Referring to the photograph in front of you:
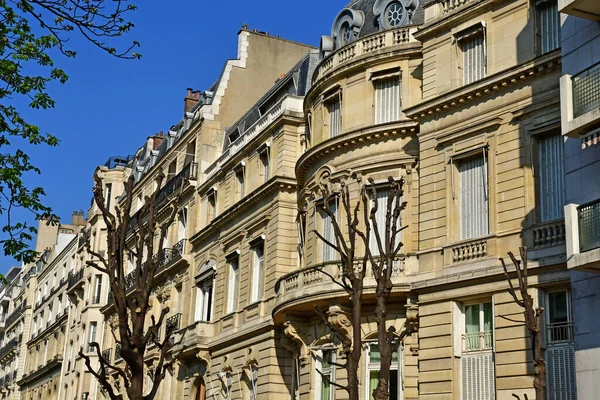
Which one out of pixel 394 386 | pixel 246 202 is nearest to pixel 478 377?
pixel 394 386

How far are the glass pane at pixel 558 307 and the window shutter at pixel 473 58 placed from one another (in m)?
6.26

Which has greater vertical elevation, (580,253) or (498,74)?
(498,74)

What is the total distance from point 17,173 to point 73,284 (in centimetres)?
4666

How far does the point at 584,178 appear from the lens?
18906 mm

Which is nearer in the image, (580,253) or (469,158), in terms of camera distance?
(580,253)

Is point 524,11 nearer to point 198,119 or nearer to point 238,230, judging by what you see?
point 238,230

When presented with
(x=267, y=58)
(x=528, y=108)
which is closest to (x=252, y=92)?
(x=267, y=58)

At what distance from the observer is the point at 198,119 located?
4281 cm

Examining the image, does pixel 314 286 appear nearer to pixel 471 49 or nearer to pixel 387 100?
pixel 387 100

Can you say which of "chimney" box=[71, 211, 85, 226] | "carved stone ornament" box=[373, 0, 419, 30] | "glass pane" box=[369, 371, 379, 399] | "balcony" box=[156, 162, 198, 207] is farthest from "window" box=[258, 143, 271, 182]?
"chimney" box=[71, 211, 85, 226]

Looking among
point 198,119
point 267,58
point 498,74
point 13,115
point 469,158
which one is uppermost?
point 267,58

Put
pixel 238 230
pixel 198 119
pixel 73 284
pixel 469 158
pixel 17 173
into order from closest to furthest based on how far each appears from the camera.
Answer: pixel 17 173 → pixel 469 158 → pixel 238 230 → pixel 198 119 → pixel 73 284

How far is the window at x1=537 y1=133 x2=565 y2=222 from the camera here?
21.2 metres

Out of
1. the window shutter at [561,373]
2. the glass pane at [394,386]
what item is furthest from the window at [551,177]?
the glass pane at [394,386]
